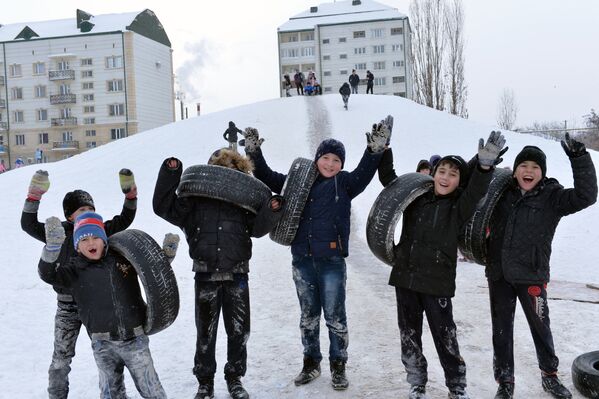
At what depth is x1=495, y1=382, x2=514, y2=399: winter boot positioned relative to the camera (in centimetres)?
359

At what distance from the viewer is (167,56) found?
60.2 m

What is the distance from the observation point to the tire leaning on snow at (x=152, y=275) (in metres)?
3.26

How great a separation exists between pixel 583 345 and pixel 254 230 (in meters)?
3.22

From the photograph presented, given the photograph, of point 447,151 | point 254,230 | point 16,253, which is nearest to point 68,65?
point 447,151

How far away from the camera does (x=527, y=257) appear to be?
3578mm

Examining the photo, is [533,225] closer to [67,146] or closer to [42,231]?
[42,231]

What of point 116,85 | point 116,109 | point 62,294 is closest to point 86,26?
point 116,85

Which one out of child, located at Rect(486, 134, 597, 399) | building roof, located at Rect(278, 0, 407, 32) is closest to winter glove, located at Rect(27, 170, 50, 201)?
child, located at Rect(486, 134, 597, 399)

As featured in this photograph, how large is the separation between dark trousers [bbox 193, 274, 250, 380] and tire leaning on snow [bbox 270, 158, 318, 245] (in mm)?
450

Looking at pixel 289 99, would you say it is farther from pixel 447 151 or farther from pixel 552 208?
pixel 552 208

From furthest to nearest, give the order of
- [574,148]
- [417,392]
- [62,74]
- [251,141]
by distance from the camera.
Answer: [62,74], [251,141], [417,392], [574,148]

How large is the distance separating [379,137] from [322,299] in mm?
1293

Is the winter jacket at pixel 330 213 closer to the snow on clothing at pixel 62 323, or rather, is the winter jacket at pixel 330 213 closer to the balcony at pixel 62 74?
the snow on clothing at pixel 62 323

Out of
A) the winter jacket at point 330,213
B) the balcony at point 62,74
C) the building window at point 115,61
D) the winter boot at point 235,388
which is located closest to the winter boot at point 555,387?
the winter jacket at point 330,213
